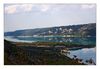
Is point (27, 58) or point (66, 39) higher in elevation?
point (66, 39)

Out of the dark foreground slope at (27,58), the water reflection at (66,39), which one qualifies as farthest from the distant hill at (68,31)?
the dark foreground slope at (27,58)

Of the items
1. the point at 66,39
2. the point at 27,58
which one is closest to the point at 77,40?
the point at 66,39

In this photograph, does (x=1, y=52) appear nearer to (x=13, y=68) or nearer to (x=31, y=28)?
(x=13, y=68)

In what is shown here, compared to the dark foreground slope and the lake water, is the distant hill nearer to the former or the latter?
the lake water

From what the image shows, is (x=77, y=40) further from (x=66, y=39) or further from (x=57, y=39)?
(x=57, y=39)

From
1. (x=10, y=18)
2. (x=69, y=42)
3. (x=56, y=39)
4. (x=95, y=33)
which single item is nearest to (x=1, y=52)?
(x=10, y=18)

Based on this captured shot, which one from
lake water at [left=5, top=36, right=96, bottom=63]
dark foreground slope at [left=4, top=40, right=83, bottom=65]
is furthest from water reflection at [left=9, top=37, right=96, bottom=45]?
dark foreground slope at [left=4, top=40, right=83, bottom=65]

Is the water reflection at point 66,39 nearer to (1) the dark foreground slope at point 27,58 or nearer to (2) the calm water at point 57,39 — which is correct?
(2) the calm water at point 57,39

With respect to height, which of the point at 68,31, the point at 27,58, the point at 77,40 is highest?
the point at 68,31

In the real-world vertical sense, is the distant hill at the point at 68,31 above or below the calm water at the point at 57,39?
above

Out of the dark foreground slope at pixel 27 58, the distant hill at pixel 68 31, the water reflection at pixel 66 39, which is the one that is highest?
the distant hill at pixel 68 31
